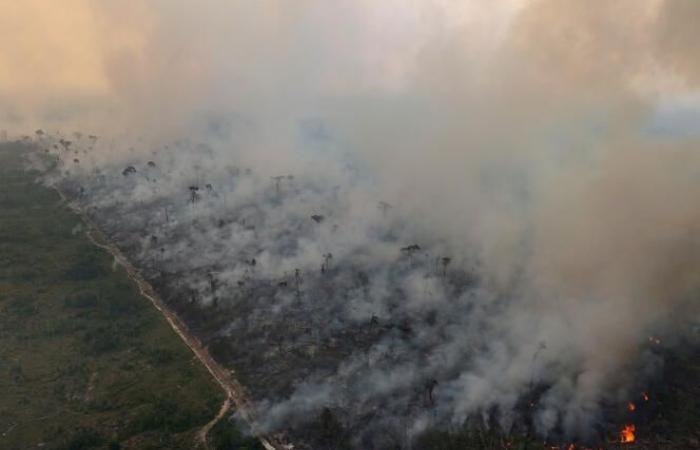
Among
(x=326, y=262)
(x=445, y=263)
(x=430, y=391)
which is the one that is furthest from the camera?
(x=326, y=262)

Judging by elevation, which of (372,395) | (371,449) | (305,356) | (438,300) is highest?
(438,300)

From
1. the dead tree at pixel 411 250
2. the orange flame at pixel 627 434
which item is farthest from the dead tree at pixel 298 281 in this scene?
the orange flame at pixel 627 434

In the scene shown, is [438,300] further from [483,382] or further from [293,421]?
[293,421]

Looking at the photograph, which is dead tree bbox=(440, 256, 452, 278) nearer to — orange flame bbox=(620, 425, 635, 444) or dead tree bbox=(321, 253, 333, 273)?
dead tree bbox=(321, 253, 333, 273)

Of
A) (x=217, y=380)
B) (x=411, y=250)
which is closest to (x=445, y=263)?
(x=411, y=250)

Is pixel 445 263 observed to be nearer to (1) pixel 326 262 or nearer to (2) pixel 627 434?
(1) pixel 326 262

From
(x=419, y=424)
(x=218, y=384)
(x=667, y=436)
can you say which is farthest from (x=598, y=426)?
(x=218, y=384)

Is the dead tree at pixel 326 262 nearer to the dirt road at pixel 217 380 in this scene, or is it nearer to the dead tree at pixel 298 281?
the dead tree at pixel 298 281
